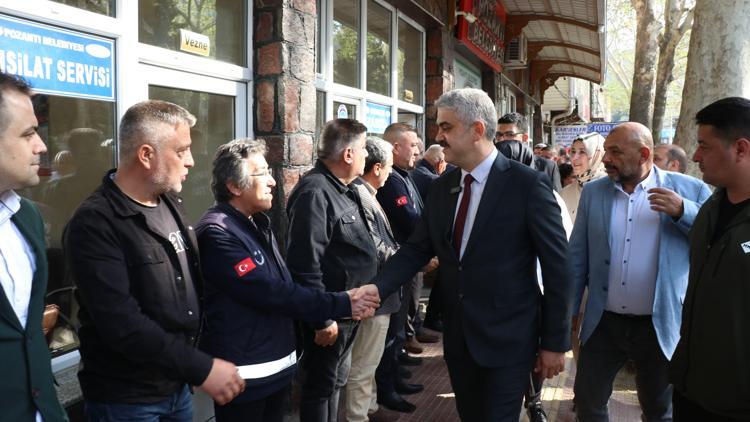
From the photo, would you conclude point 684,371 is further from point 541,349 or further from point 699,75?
point 699,75

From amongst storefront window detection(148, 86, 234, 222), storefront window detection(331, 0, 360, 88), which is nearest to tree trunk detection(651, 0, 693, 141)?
storefront window detection(331, 0, 360, 88)

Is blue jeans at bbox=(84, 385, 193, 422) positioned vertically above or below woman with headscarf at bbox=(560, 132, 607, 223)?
below

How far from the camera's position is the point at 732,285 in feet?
8.14

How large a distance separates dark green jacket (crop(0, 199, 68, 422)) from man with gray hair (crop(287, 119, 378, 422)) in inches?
62.0

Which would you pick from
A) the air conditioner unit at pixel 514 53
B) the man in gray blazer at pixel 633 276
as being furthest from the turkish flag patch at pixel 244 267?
the air conditioner unit at pixel 514 53

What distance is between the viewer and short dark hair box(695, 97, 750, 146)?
2645 mm

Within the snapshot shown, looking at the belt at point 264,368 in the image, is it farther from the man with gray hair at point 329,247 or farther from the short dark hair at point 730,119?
the short dark hair at point 730,119

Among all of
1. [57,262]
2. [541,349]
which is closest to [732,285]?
[541,349]

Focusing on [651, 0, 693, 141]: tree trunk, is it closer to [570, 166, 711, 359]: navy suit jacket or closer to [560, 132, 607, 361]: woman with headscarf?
[560, 132, 607, 361]: woman with headscarf

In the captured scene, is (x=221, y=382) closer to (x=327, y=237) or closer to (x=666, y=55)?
(x=327, y=237)

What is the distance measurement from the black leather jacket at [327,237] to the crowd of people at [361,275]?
0.01m

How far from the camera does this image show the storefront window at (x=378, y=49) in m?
6.81

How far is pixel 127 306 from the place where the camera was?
2.19 meters

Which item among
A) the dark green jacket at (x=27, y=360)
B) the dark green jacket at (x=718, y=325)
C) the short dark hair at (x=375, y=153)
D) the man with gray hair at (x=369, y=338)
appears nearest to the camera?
the dark green jacket at (x=27, y=360)
